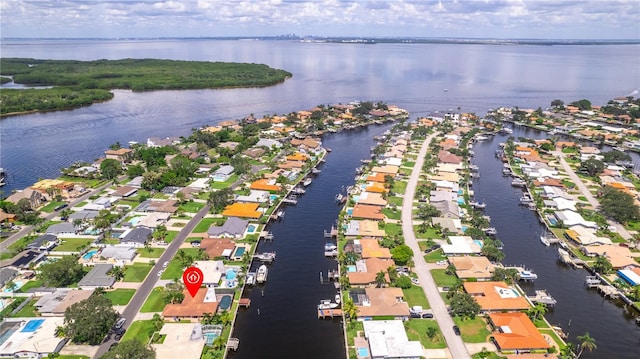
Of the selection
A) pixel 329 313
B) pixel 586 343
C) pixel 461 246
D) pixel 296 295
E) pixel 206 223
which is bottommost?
pixel 296 295

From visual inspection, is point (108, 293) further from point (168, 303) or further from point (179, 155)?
point (179, 155)

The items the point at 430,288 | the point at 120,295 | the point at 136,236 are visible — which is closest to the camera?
the point at 120,295

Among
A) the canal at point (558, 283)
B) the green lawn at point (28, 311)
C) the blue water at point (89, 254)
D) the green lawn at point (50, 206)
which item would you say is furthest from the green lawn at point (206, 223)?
the canal at point (558, 283)

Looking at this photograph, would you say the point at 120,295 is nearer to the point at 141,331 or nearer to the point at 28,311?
the point at 141,331

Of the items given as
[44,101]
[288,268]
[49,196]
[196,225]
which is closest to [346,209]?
[288,268]

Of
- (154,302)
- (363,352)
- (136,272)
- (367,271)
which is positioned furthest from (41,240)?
(363,352)

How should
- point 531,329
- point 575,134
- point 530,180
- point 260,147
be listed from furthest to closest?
point 575,134, point 260,147, point 530,180, point 531,329

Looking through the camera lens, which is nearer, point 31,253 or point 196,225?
point 31,253
